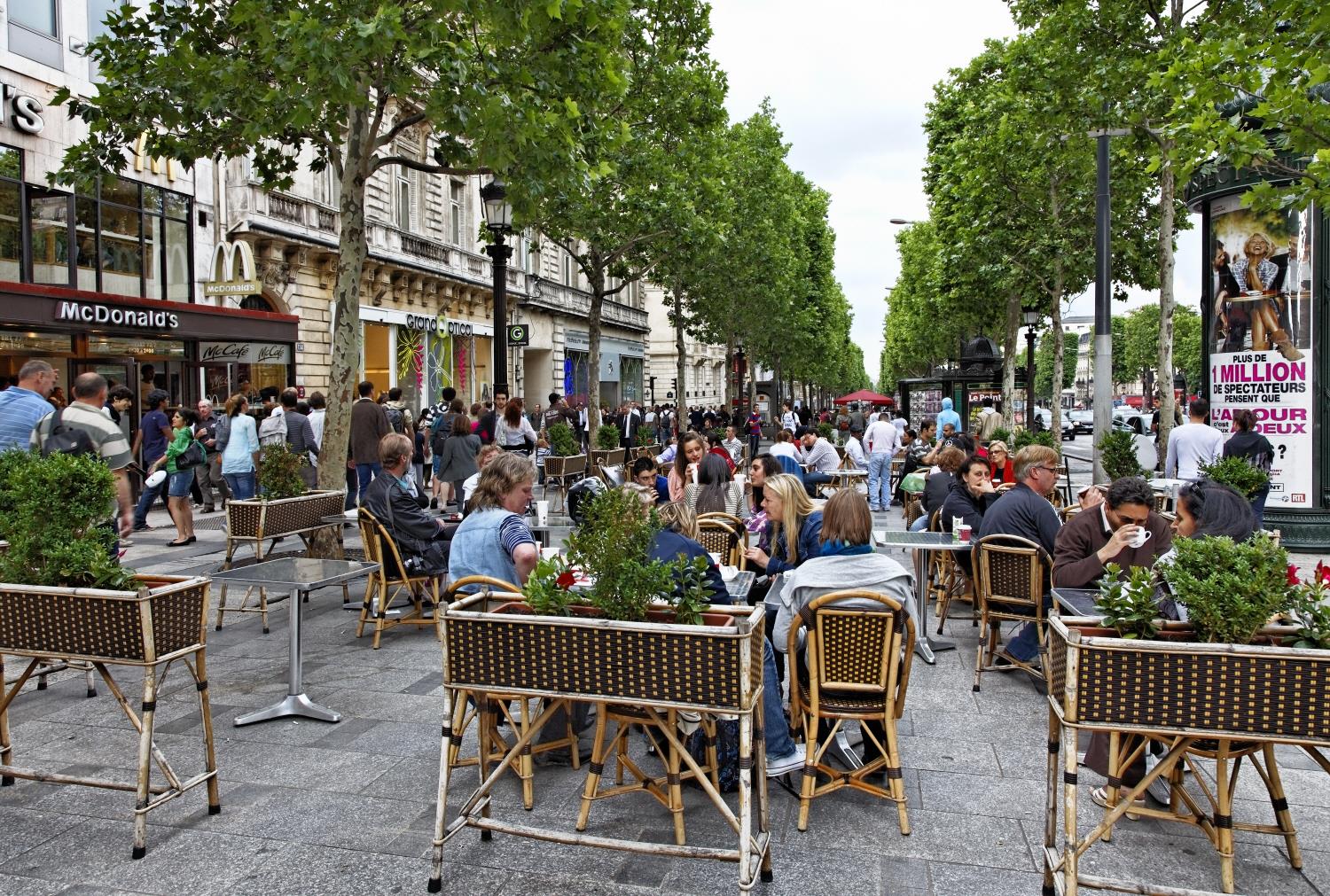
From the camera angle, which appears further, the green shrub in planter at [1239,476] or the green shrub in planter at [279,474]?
the green shrub in planter at [1239,476]

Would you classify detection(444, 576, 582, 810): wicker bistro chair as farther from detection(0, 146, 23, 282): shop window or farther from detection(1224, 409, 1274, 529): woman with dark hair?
detection(0, 146, 23, 282): shop window

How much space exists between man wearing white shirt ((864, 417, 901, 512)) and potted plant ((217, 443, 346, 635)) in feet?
32.7

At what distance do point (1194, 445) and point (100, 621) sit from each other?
445 inches

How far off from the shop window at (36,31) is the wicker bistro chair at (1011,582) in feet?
53.7

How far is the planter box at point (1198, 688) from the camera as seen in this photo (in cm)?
293

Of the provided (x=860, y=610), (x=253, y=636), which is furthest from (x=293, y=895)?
(x=253, y=636)

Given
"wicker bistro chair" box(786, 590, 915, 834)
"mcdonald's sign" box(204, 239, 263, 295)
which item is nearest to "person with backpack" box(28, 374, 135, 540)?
"wicker bistro chair" box(786, 590, 915, 834)

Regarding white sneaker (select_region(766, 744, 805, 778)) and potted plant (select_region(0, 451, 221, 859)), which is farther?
white sneaker (select_region(766, 744, 805, 778))

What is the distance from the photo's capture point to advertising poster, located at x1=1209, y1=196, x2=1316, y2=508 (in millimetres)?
11656

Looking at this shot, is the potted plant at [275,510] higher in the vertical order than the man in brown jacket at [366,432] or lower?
lower

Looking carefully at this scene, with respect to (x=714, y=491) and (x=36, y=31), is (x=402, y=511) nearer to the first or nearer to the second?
(x=714, y=491)

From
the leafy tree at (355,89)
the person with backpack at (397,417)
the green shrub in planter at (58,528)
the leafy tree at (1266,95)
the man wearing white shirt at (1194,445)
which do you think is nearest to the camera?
the green shrub in planter at (58,528)

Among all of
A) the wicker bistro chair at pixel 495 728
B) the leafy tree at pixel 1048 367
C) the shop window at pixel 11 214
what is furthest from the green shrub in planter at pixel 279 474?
the leafy tree at pixel 1048 367

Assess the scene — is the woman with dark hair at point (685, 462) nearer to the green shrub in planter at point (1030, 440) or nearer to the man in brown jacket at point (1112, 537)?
the man in brown jacket at point (1112, 537)
